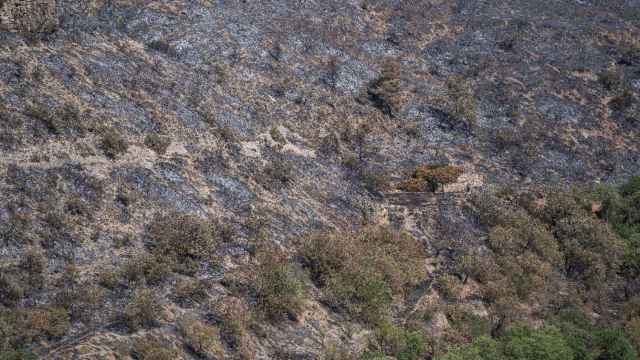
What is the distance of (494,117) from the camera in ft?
122

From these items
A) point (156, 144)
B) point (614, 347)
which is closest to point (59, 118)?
point (156, 144)

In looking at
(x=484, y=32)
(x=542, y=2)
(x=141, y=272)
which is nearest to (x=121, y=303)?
(x=141, y=272)

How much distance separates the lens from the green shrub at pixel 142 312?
646 inches

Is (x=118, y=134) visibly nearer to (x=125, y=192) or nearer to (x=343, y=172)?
(x=125, y=192)

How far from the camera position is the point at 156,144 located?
978 inches

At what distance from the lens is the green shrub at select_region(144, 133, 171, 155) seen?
24766 mm

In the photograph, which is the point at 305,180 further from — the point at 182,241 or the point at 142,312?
the point at 142,312

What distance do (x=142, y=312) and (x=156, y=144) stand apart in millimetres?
9669

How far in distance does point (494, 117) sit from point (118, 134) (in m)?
22.2

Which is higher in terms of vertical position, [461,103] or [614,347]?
[461,103]

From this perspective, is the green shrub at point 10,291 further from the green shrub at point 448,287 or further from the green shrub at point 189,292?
the green shrub at point 448,287

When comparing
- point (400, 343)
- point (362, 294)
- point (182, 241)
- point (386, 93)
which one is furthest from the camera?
point (386, 93)

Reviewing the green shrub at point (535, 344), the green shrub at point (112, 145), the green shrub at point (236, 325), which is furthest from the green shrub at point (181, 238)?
the green shrub at point (535, 344)

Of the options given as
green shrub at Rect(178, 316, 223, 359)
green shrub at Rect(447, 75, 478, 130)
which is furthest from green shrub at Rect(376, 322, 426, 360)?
green shrub at Rect(447, 75, 478, 130)
